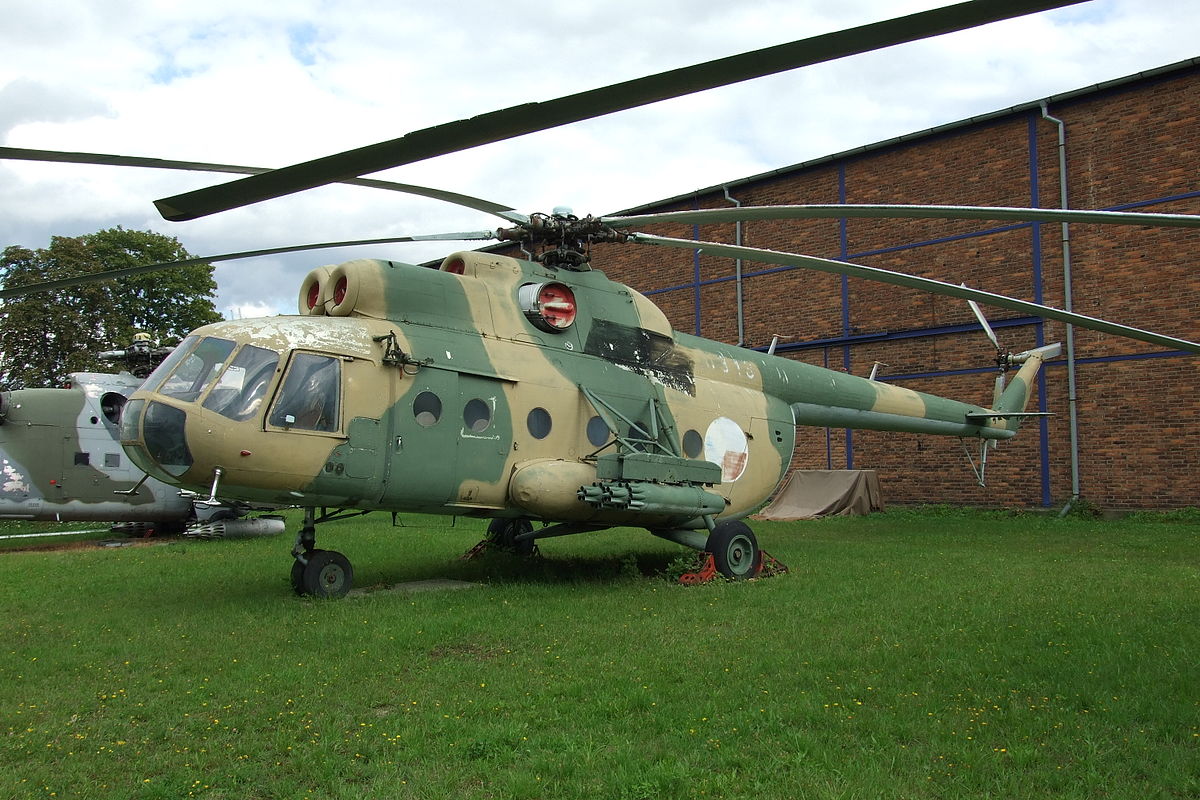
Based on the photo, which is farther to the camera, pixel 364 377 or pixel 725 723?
pixel 364 377

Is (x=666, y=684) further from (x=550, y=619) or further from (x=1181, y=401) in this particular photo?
(x=1181, y=401)

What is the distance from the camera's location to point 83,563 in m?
12.8

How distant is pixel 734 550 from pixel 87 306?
30507mm

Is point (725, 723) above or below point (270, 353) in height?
below

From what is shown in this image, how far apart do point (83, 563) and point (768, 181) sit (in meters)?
18.7

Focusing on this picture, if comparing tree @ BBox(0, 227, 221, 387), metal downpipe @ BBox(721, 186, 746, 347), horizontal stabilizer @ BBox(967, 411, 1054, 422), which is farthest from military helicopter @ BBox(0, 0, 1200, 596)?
tree @ BBox(0, 227, 221, 387)

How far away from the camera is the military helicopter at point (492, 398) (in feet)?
26.5

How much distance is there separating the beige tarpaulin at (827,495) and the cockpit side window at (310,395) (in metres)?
14.6

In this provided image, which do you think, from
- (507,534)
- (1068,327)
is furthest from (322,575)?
(1068,327)

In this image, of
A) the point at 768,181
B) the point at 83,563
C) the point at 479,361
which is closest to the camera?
the point at 479,361

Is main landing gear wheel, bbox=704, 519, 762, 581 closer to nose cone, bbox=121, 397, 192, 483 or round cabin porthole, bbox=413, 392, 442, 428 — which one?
round cabin porthole, bbox=413, 392, 442, 428

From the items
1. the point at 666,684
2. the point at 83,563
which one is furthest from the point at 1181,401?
the point at 83,563

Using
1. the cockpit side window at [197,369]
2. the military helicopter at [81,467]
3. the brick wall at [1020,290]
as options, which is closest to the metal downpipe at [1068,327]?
the brick wall at [1020,290]

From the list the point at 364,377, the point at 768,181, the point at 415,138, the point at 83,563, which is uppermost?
the point at 768,181
